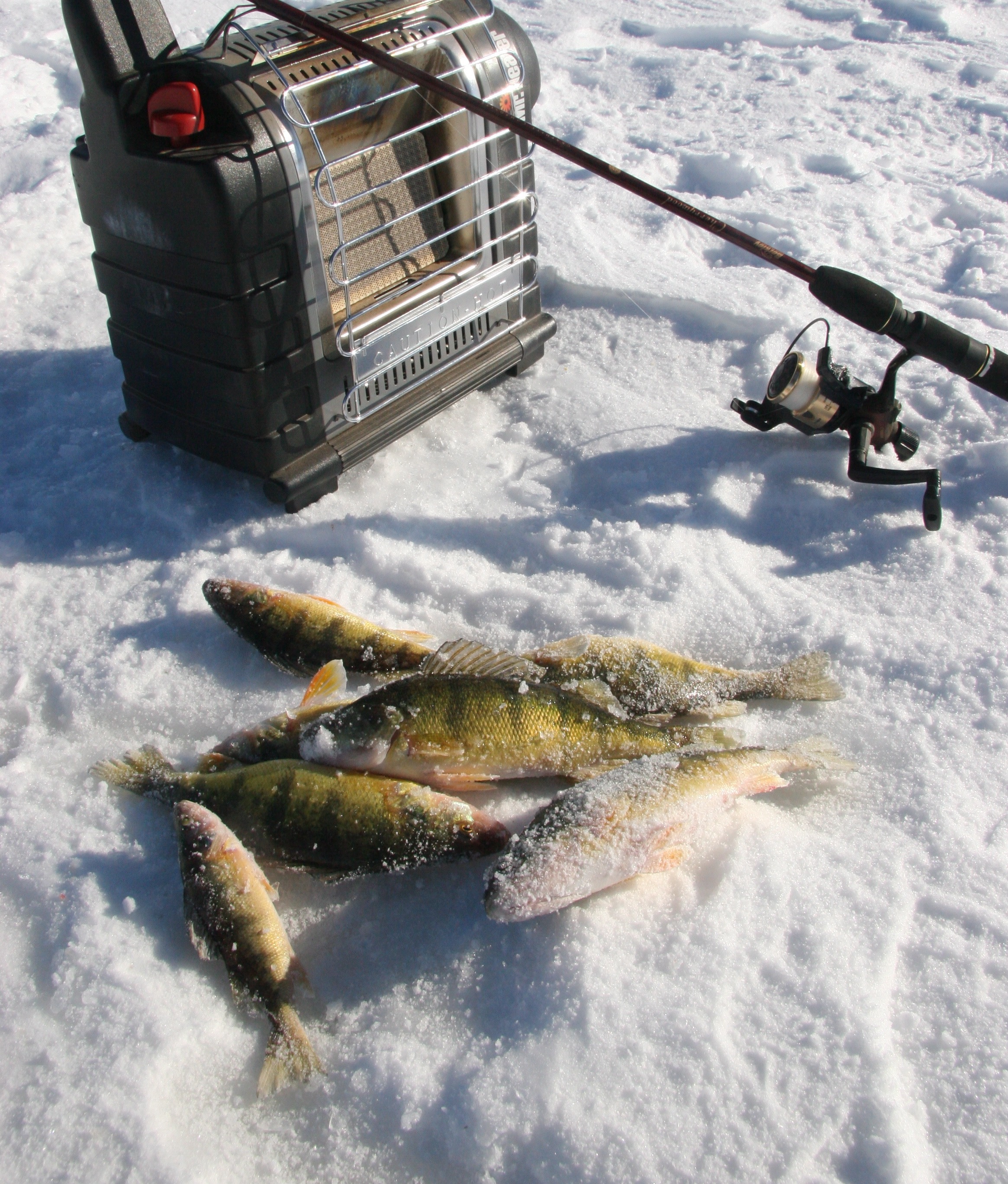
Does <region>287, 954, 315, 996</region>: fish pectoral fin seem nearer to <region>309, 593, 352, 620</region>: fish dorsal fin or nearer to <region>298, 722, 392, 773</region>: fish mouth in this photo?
<region>298, 722, 392, 773</region>: fish mouth

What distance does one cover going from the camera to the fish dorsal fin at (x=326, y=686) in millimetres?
2371

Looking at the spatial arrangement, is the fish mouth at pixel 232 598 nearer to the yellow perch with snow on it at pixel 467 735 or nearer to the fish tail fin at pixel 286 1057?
the yellow perch with snow on it at pixel 467 735

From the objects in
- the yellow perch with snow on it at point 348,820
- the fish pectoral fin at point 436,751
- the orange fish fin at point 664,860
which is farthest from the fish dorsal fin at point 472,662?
the orange fish fin at point 664,860

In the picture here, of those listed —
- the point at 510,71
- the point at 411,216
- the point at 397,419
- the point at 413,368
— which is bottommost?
Answer: the point at 397,419

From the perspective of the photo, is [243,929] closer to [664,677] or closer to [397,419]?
[664,677]

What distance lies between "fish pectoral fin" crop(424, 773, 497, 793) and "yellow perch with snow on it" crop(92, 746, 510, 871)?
53 millimetres

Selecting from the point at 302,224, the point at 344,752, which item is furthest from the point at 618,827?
the point at 302,224

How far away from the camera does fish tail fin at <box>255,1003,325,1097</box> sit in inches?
70.2

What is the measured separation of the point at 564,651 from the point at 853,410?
142 cm

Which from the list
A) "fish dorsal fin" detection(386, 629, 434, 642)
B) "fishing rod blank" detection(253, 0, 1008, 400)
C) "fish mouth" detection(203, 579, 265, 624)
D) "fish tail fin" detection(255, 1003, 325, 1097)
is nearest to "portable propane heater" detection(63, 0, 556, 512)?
"fishing rod blank" detection(253, 0, 1008, 400)

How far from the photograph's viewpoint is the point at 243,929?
6.34 ft

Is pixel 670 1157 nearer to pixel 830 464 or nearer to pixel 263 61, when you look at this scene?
pixel 830 464

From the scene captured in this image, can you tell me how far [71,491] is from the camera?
328 cm

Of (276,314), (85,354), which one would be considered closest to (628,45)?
(85,354)
